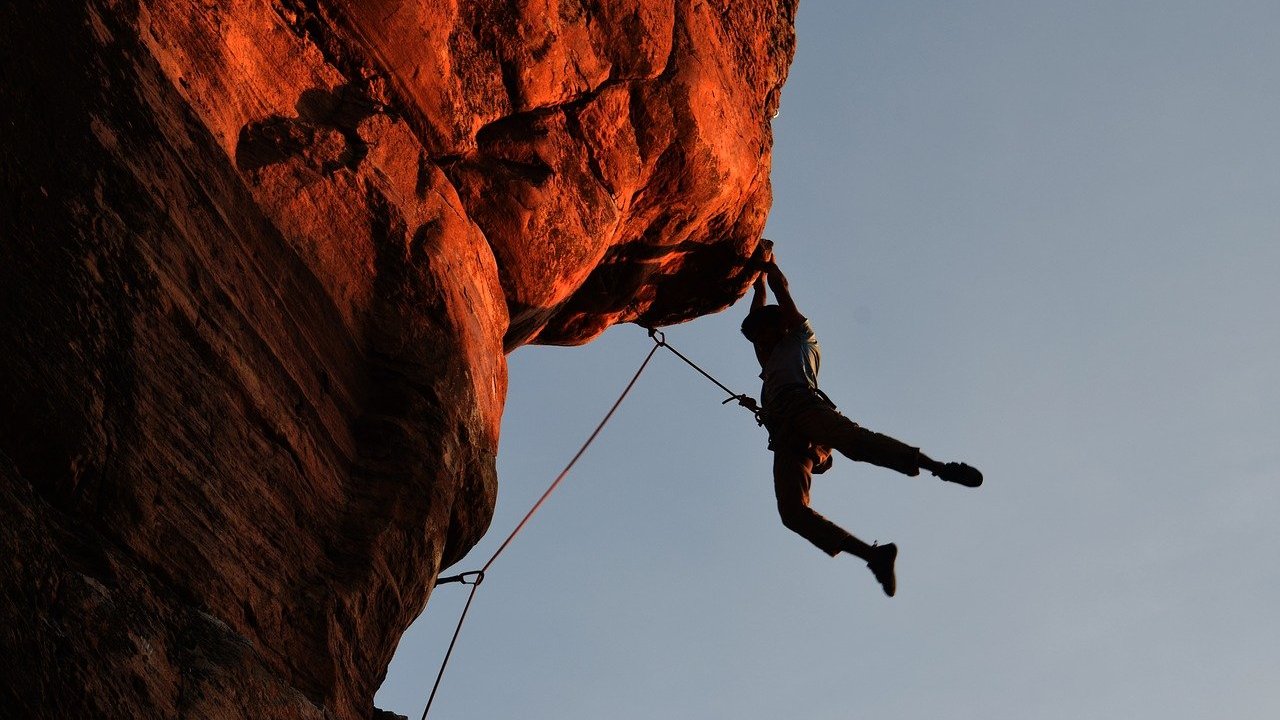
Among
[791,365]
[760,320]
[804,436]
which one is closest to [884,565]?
[804,436]

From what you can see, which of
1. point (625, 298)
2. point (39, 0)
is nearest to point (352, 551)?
point (39, 0)

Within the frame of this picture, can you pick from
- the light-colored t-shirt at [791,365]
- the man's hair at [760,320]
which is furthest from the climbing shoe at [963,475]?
the man's hair at [760,320]

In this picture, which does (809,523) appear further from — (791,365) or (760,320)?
(760,320)

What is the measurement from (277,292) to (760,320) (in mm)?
5097

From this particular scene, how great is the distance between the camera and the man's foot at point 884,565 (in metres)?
8.97

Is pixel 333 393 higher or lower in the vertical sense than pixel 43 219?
higher

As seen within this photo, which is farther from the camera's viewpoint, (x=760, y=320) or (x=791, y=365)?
(x=760, y=320)

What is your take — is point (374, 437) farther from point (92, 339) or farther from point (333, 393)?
point (92, 339)

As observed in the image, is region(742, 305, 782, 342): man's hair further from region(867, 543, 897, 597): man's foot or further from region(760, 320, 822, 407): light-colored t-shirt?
region(867, 543, 897, 597): man's foot

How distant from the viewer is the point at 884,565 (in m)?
9.03

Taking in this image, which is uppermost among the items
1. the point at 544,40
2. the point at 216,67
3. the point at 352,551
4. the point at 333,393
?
the point at 544,40

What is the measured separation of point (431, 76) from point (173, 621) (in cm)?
373

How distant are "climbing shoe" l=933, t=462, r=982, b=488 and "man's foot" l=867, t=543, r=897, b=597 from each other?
817 millimetres

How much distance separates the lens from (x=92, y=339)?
5.05 meters
